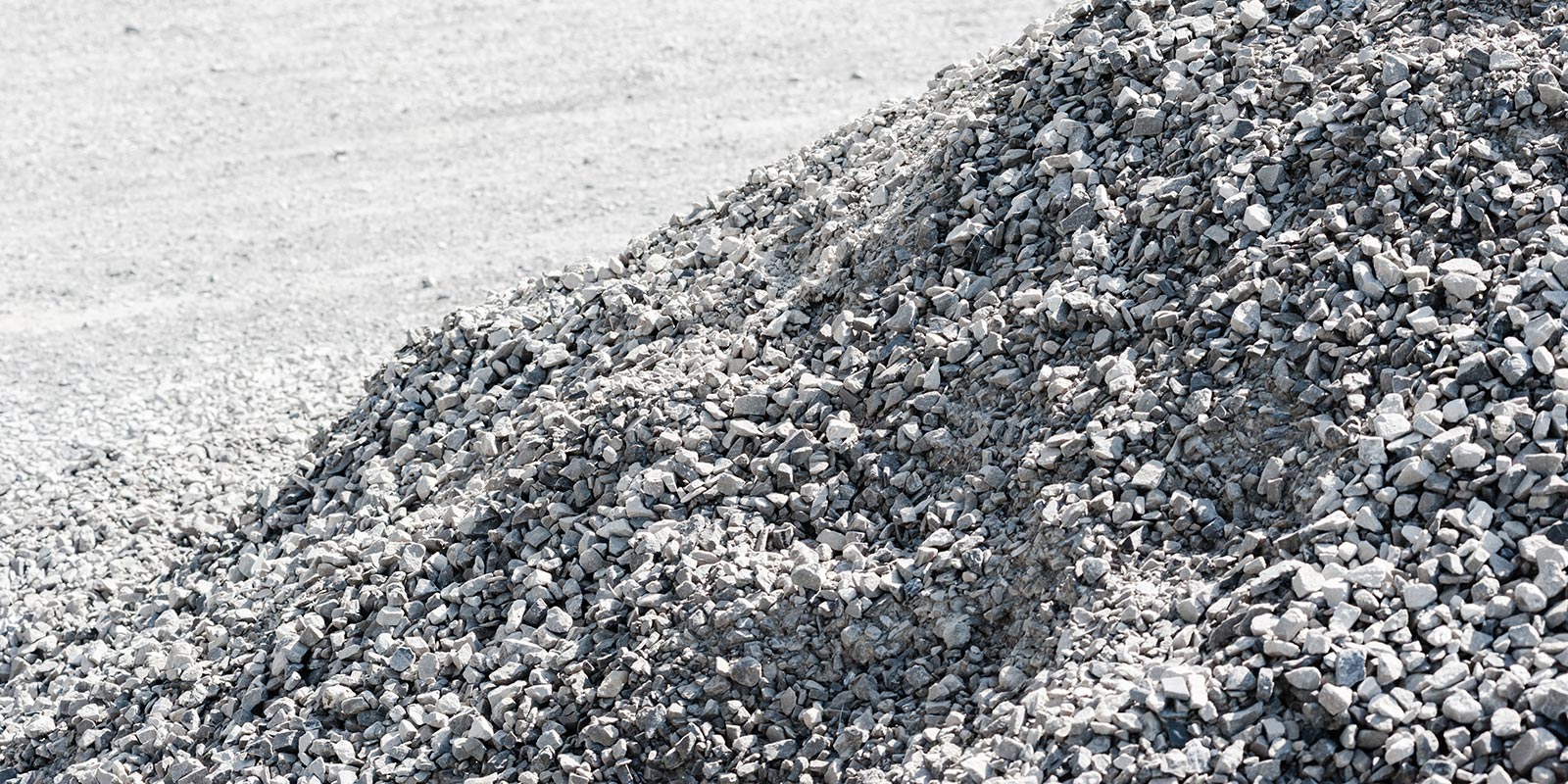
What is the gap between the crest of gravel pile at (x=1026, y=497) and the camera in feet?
11.1

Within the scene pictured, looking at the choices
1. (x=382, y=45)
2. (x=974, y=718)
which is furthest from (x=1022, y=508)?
(x=382, y=45)

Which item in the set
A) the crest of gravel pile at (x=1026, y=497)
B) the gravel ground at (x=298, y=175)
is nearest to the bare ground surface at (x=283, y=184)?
the gravel ground at (x=298, y=175)

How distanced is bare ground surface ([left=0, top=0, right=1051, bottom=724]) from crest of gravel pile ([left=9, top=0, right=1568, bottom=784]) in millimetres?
1343

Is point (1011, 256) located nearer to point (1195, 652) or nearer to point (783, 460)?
point (783, 460)

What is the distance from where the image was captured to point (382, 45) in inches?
459

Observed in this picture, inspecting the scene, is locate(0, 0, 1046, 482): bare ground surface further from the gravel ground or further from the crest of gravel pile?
the crest of gravel pile

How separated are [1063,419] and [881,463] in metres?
0.59

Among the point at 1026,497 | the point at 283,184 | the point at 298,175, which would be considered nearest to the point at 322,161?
the point at 298,175

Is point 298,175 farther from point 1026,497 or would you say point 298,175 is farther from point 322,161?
point 1026,497

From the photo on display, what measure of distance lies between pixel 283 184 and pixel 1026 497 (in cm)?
727

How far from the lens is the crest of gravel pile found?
133 inches

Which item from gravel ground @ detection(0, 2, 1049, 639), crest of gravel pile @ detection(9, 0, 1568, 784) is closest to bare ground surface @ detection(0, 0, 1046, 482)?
gravel ground @ detection(0, 2, 1049, 639)

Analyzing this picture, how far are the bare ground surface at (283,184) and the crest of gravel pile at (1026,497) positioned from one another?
4.41 ft

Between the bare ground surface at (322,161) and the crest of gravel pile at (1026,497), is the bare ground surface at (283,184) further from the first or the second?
the crest of gravel pile at (1026,497)
